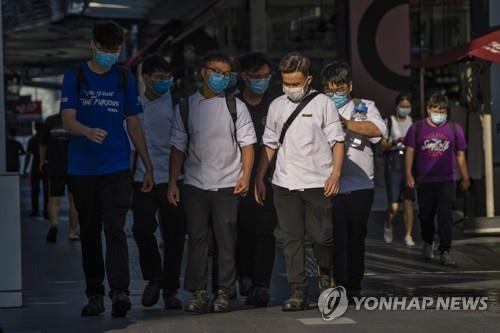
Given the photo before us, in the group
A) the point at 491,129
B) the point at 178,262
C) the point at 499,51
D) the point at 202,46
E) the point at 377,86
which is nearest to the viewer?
the point at 178,262

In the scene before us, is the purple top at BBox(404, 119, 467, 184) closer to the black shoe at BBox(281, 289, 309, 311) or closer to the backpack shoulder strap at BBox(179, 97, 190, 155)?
the black shoe at BBox(281, 289, 309, 311)

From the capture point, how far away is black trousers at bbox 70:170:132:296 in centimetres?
961

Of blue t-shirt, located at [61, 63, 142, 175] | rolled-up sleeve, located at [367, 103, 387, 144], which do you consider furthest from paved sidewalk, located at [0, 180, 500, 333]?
rolled-up sleeve, located at [367, 103, 387, 144]

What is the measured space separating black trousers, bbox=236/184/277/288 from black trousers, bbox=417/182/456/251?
11.5 feet

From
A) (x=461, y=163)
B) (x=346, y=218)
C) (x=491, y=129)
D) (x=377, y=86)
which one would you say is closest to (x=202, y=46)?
(x=377, y=86)

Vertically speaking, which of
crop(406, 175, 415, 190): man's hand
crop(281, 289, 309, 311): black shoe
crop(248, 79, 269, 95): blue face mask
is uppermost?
crop(248, 79, 269, 95): blue face mask

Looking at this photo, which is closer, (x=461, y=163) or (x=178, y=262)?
(x=178, y=262)

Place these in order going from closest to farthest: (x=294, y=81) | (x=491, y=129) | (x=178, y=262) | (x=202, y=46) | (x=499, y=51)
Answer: (x=294, y=81)
(x=178, y=262)
(x=499, y=51)
(x=491, y=129)
(x=202, y=46)

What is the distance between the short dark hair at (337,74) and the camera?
33.8ft

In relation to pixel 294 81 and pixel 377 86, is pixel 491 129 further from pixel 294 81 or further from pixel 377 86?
pixel 294 81

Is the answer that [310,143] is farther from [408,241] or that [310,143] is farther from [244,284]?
[408,241]

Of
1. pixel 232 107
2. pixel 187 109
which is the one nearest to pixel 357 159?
pixel 232 107

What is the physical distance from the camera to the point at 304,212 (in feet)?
32.1

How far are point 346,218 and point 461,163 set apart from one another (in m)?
3.60
